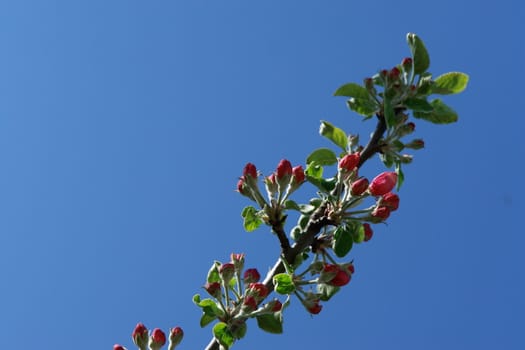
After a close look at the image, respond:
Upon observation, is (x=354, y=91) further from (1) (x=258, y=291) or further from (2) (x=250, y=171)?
(1) (x=258, y=291)

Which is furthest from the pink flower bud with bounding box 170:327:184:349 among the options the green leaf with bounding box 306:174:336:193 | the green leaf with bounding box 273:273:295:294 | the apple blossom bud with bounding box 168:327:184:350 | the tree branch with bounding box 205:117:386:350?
the green leaf with bounding box 306:174:336:193

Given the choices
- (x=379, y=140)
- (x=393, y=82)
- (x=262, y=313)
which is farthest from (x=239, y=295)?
(x=393, y=82)

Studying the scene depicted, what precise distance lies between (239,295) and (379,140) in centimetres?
111

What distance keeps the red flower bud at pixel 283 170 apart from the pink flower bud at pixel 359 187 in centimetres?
30

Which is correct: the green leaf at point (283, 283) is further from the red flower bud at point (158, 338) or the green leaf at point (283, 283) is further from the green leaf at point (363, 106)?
the green leaf at point (363, 106)

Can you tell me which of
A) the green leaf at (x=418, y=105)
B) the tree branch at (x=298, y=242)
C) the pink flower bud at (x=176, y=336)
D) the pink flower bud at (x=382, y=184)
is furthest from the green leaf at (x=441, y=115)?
the pink flower bud at (x=176, y=336)

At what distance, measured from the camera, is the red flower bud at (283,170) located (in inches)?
121

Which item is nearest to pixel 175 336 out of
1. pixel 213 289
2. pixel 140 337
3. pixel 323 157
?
pixel 140 337

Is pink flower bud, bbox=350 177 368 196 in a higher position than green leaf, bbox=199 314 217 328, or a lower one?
higher

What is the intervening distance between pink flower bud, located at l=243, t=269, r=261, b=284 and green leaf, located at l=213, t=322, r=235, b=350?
308 mm

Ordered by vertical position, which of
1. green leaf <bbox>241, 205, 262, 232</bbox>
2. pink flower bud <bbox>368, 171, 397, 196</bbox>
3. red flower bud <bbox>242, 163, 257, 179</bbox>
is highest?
red flower bud <bbox>242, 163, 257, 179</bbox>

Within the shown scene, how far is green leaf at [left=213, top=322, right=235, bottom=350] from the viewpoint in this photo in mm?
2772

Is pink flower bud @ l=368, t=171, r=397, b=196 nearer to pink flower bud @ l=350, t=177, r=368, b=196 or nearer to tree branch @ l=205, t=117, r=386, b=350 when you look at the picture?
pink flower bud @ l=350, t=177, r=368, b=196

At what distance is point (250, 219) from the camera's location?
326cm
